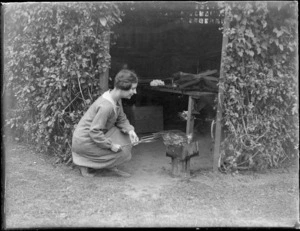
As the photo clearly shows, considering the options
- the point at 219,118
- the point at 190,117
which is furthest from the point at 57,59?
the point at 219,118

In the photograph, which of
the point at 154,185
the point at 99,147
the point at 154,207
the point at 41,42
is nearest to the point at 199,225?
the point at 154,207

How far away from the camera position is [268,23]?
4758 millimetres

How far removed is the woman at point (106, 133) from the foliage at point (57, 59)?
424 millimetres

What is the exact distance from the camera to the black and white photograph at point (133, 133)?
157 inches

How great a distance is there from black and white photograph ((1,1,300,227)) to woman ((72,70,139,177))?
14mm

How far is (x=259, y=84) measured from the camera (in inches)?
190

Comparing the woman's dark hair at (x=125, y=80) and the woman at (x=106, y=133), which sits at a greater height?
the woman's dark hair at (x=125, y=80)

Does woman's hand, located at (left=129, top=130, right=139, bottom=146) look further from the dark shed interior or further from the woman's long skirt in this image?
the dark shed interior

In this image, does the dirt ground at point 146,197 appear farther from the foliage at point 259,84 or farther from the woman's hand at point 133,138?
the woman's hand at point 133,138

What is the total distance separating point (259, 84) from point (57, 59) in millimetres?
2797

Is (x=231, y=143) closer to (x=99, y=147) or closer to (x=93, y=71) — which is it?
(x=99, y=147)

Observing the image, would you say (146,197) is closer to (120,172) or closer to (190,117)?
(120,172)

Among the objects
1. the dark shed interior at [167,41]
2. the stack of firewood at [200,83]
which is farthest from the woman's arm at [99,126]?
the dark shed interior at [167,41]

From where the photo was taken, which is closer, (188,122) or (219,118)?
(219,118)
